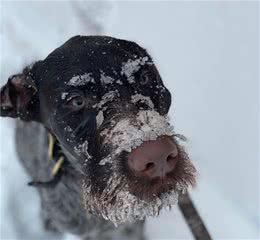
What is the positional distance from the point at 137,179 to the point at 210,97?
3009 mm

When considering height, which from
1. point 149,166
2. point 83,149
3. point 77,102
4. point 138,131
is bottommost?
point 149,166

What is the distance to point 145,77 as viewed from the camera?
445cm

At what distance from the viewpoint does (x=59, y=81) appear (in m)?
4.48

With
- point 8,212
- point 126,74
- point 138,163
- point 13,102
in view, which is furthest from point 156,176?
point 8,212

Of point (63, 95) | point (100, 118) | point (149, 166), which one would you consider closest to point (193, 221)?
point (100, 118)

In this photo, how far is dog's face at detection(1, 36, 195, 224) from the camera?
3754 mm

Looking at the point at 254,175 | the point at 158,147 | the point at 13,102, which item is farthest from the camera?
the point at 254,175

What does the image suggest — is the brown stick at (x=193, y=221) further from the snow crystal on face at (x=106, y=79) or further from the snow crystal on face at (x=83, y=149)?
the snow crystal on face at (x=106, y=79)

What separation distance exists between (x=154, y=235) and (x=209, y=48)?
202 cm

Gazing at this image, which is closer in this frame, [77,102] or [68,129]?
[77,102]

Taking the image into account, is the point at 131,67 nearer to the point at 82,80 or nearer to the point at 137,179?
the point at 82,80

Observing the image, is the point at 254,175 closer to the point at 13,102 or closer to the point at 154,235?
the point at 154,235

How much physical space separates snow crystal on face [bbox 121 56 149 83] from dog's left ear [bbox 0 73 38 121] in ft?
2.81

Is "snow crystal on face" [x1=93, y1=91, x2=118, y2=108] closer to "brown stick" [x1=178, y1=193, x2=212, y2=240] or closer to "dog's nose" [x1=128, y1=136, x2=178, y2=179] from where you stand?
"dog's nose" [x1=128, y1=136, x2=178, y2=179]
